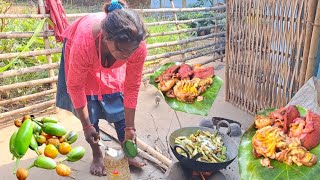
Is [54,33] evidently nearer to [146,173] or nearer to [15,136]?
[146,173]

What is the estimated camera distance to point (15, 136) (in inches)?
61.6

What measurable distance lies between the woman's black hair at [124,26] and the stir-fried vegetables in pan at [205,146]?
0.88 m

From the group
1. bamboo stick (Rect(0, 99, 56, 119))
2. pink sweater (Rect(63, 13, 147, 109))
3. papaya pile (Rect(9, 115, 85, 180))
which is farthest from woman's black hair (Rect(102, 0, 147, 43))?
bamboo stick (Rect(0, 99, 56, 119))

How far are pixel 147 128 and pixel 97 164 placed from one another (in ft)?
3.59

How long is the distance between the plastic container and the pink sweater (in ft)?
1.25

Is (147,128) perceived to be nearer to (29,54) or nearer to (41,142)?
(29,54)

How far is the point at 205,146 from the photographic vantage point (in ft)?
7.07

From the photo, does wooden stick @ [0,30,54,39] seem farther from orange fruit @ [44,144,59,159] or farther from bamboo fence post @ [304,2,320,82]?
bamboo fence post @ [304,2,320,82]

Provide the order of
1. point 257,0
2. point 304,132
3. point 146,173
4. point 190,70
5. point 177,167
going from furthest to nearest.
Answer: point 257,0, point 146,173, point 190,70, point 177,167, point 304,132

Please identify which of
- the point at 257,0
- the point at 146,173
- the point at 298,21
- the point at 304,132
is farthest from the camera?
the point at 257,0

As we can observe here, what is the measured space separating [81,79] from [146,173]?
1.30 metres

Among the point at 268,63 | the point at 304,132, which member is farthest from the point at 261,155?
the point at 268,63

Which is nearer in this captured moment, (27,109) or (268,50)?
(268,50)

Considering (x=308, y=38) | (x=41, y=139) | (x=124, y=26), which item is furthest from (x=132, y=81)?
(x=308, y=38)
